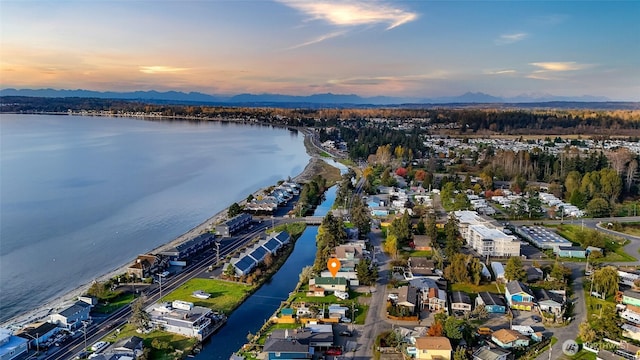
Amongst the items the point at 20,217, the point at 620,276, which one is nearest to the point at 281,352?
the point at 620,276

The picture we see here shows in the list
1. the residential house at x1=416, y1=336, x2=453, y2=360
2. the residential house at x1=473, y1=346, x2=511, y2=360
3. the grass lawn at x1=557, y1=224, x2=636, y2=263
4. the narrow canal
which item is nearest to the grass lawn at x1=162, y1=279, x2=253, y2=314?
the narrow canal

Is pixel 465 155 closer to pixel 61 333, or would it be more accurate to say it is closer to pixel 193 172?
pixel 193 172

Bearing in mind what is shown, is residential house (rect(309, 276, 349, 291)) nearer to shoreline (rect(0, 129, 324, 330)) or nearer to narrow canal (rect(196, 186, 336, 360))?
narrow canal (rect(196, 186, 336, 360))

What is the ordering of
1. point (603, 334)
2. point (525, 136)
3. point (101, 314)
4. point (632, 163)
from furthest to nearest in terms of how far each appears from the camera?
point (525, 136), point (632, 163), point (101, 314), point (603, 334)

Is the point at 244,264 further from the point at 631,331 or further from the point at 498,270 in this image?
the point at 631,331

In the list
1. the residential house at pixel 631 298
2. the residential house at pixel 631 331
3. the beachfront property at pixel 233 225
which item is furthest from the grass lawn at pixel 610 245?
the beachfront property at pixel 233 225

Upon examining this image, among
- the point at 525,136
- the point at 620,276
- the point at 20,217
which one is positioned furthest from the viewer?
the point at 525,136
